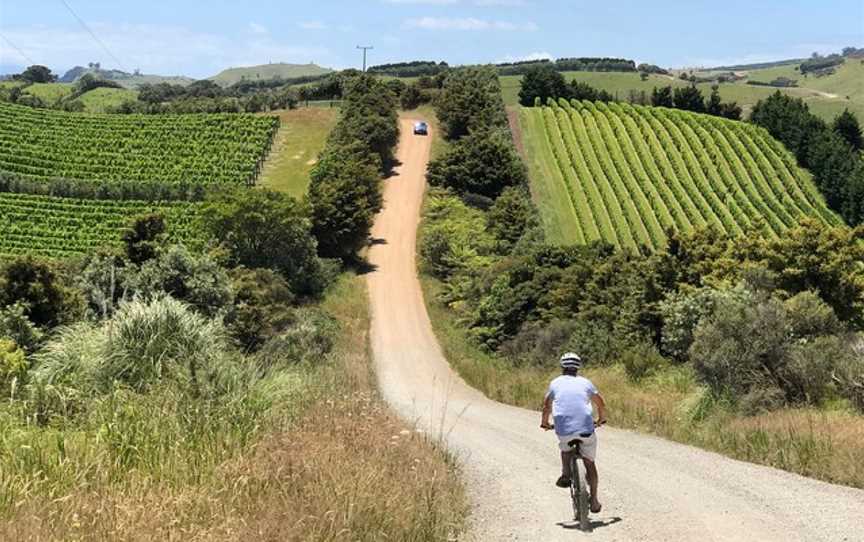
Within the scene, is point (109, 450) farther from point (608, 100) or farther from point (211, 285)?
point (608, 100)

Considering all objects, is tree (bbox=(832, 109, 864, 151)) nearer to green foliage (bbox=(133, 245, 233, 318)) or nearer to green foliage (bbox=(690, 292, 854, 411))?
green foliage (bbox=(133, 245, 233, 318))

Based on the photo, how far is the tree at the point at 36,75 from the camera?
570ft

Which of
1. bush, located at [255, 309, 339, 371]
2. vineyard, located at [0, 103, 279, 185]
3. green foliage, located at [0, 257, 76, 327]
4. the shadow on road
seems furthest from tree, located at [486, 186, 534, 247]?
the shadow on road

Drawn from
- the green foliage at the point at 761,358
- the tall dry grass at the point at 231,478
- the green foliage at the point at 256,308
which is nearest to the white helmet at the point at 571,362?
the tall dry grass at the point at 231,478

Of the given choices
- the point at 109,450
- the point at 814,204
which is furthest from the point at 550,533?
the point at 814,204

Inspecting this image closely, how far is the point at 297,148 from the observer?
243ft

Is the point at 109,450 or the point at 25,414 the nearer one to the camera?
the point at 109,450

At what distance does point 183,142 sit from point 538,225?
39.7 metres

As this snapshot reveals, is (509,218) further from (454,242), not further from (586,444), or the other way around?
(586,444)

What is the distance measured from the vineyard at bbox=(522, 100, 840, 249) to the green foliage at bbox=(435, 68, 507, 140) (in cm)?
441

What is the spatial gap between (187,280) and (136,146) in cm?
5166

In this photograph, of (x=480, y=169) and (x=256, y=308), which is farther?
(x=480, y=169)

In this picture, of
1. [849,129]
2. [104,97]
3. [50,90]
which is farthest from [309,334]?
[50,90]

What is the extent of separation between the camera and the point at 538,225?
52.8 m
